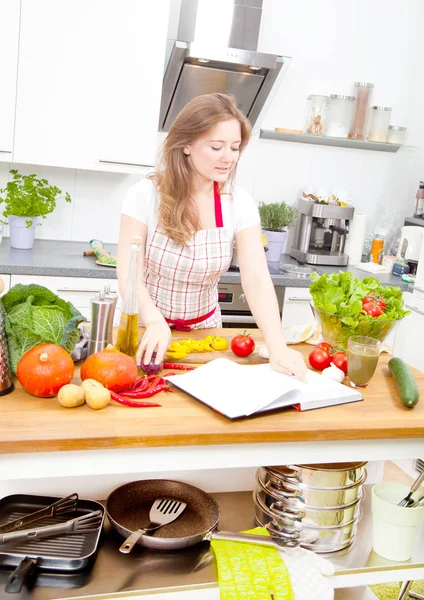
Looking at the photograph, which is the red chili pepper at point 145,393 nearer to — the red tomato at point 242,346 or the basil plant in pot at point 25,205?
the red tomato at point 242,346

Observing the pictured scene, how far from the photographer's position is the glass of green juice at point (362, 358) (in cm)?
178

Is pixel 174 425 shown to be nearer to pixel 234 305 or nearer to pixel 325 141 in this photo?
pixel 234 305

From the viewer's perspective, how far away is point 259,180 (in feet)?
13.6

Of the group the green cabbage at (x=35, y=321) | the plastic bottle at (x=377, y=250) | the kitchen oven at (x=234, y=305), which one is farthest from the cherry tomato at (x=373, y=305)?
the plastic bottle at (x=377, y=250)

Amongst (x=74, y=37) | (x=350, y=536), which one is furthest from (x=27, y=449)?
(x=74, y=37)

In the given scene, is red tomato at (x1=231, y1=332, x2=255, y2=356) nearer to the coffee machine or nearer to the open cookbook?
the open cookbook

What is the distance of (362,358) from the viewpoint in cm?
178

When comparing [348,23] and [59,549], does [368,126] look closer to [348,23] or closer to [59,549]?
[348,23]

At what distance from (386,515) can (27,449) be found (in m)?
0.92

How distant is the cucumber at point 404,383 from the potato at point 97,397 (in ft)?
2.45

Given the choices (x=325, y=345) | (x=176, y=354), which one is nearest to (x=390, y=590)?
(x=325, y=345)

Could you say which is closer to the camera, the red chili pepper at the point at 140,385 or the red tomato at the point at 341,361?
the red chili pepper at the point at 140,385

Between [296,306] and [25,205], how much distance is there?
150 centimetres

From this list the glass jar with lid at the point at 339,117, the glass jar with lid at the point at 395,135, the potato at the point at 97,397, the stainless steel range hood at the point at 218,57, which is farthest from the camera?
the glass jar with lid at the point at 395,135
